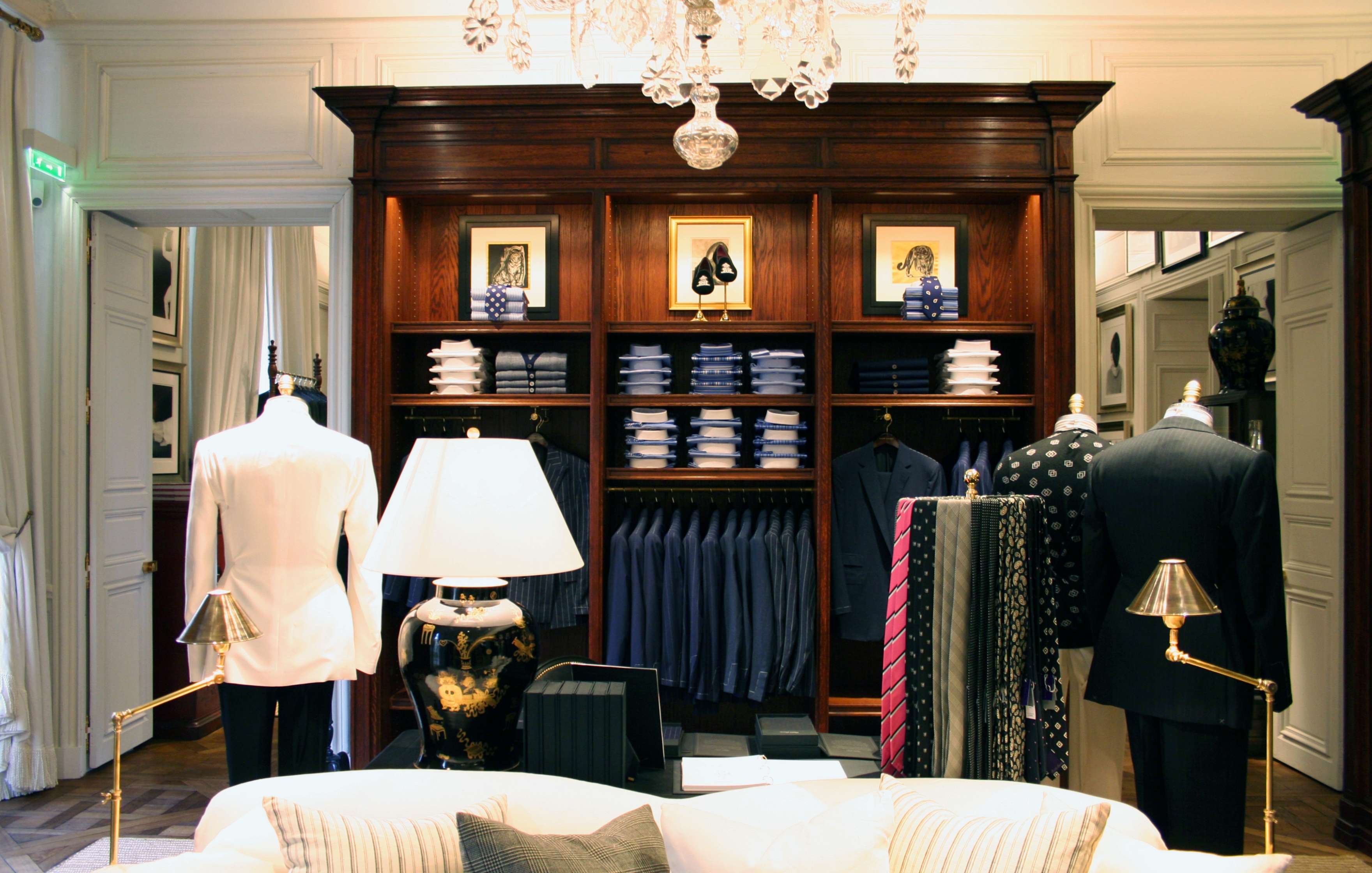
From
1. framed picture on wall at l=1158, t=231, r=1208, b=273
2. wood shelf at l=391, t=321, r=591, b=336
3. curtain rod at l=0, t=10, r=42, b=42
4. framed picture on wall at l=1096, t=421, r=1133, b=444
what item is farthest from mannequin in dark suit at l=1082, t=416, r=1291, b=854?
curtain rod at l=0, t=10, r=42, b=42

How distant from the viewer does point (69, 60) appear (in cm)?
374

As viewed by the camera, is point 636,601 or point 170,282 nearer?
point 636,601

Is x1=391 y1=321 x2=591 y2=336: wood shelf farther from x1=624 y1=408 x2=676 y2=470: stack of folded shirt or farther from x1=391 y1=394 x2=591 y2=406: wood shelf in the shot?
x1=624 y1=408 x2=676 y2=470: stack of folded shirt

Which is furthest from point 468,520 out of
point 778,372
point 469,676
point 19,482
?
point 19,482

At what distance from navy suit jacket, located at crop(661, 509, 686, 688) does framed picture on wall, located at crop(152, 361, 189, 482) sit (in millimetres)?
2970

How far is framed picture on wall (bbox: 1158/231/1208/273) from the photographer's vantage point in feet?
16.2

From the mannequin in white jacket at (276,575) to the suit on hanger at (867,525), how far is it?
1.83 meters

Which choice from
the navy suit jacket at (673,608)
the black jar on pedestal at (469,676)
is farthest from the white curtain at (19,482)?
the navy suit jacket at (673,608)

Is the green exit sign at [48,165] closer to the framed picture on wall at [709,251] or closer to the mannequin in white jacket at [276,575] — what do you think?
the mannequin in white jacket at [276,575]

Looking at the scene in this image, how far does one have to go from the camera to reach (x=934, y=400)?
11.1 ft

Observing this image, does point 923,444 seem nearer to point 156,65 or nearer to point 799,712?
point 799,712

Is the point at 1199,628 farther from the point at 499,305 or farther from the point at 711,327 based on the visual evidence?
the point at 499,305

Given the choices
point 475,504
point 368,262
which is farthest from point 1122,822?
point 368,262

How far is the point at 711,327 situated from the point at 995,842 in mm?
2343
